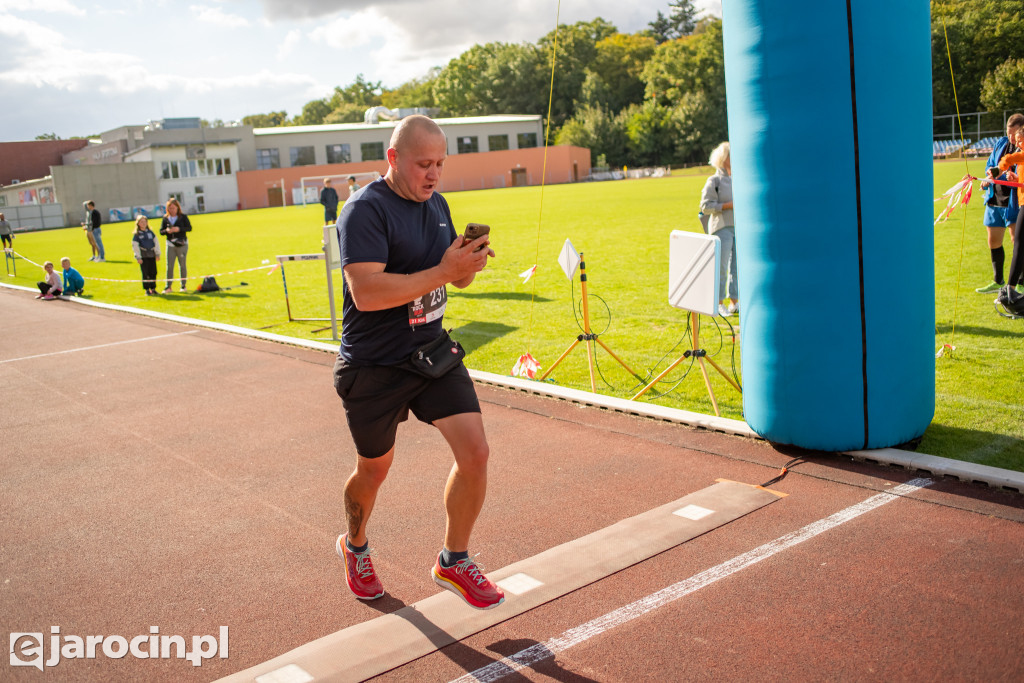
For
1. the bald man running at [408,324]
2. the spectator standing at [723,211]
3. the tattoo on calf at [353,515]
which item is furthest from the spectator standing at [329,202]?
the bald man running at [408,324]

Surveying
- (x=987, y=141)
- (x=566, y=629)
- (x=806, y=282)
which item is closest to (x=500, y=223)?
(x=806, y=282)

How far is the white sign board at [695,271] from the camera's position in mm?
6422

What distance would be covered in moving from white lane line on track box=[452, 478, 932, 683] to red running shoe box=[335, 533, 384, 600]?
2.74ft

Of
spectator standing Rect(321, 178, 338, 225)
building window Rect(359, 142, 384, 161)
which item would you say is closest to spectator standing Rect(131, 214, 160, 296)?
spectator standing Rect(321, 178, 338, 225)

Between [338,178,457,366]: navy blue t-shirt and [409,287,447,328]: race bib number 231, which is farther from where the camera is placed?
[409,287,447,328]: race bib number 231

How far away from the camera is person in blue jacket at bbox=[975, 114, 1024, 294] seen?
9.90 m

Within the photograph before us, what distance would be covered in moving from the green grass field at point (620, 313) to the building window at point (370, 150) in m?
60.3

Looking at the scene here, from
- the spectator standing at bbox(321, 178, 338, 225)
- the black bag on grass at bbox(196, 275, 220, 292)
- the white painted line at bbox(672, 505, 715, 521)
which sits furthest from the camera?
the spectator standing at bbox(321, 178, 338, 225)

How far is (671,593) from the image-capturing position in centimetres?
382

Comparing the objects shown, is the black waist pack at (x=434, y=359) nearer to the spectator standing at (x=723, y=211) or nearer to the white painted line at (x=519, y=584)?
the white painted line at (x=519, y=584)

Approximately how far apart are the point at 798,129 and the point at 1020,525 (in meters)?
2.55

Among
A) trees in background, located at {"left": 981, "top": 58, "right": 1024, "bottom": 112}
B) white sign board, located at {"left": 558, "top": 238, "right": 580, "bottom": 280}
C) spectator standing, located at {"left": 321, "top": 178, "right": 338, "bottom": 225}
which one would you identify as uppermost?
trees in background, located at {"left": 981, "top": 58, "right": 1024, "bottom": 112}

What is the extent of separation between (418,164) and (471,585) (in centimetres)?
188
